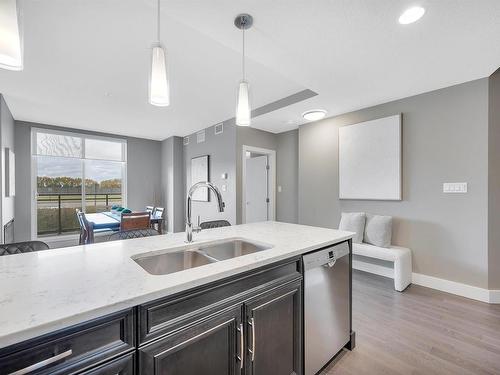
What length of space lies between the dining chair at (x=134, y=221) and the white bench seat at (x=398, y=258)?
328 centimetres

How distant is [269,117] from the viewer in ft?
13.1

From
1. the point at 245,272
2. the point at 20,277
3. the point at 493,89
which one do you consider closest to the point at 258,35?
the point at 245,272

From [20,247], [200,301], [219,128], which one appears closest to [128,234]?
[20,247]

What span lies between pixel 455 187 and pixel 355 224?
120 cm

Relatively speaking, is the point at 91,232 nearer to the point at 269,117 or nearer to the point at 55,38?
the point at 55,38

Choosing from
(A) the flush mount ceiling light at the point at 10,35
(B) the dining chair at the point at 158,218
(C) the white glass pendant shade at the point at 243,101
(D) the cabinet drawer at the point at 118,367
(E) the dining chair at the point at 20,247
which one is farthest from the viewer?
(B) the dining chair at the point at 158,218

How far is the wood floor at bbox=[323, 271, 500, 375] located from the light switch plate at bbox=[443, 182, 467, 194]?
1.22 metres

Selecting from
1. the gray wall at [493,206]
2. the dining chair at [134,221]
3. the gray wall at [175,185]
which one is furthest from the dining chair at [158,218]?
the gray wall at [493,206]

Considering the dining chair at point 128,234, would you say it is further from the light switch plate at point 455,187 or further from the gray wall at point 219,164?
the light switch plate at point 455,187

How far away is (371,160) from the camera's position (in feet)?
11.0

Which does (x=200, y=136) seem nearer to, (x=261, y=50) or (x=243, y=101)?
(x=261, y=50)

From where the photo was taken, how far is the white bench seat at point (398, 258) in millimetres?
2799

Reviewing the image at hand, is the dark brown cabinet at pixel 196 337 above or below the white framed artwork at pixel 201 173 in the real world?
below

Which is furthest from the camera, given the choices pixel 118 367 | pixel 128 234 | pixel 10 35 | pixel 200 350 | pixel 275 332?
pixel 128 234
